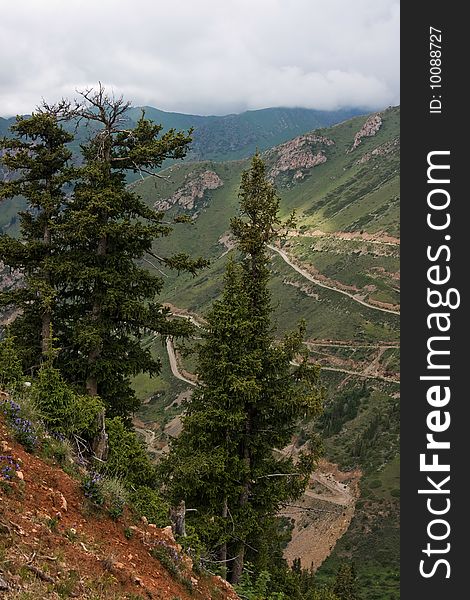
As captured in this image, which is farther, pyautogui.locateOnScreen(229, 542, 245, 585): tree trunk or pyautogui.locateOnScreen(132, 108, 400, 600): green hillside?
pyautogui.locateOnScreen(132, 108, 400, 600): green hillside

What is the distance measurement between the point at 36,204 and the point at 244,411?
8777mm

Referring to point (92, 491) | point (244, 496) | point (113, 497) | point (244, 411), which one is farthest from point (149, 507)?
point (244, 411)

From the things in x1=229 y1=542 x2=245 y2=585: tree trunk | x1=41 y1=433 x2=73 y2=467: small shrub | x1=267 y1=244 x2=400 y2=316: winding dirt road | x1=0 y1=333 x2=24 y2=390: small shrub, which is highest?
x1=267 y1=244 x2=400 y2=316: winding dirt road

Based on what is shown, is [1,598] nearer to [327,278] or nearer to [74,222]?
[74,222]

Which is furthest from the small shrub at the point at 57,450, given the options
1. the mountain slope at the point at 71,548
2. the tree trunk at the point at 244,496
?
the tree trunk at the point at 244,496

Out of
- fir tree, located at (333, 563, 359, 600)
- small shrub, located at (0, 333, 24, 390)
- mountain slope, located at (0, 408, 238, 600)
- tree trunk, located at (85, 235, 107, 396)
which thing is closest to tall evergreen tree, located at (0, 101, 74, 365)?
tree trunk, located at (85, 235, 107, 396)

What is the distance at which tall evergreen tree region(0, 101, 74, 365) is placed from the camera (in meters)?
14.5

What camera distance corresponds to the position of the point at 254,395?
13758 mm

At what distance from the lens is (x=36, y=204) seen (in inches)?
587

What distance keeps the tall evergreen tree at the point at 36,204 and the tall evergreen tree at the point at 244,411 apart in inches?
195

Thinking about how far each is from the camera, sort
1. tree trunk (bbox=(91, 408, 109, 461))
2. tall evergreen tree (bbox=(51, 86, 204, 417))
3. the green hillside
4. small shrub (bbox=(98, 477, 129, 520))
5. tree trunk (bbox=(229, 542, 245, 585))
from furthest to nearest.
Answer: the green hillside < tall evergreen tree (bbox=(51, 86, 204, 417)) < tree trunk (bbox=(229, 542, 245, 585)) < tree trunk (bbox=(91, 408, 109, 461)) < small shrub (bbox=(98, 477, 129, 520))

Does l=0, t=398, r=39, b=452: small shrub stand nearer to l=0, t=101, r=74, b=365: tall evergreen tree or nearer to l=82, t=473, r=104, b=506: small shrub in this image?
l=82, t=473, r=104, b=506: small shrub

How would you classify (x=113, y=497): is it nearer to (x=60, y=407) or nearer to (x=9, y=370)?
(x=60, y=407)

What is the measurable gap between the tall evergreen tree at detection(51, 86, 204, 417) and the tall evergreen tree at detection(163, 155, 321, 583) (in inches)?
76.9
